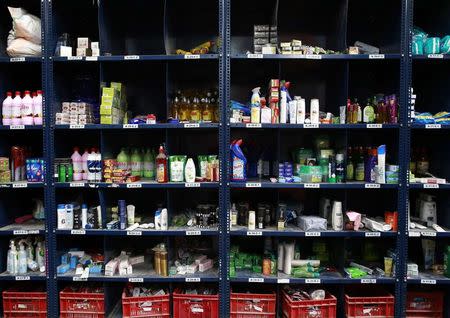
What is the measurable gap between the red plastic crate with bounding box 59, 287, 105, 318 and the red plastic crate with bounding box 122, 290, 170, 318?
0.26 metres

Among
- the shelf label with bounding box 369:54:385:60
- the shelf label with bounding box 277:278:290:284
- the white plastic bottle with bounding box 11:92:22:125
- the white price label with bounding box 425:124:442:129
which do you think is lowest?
the shelf label with bounding box 277:278:290:284

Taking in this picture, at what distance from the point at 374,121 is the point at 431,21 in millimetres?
1314

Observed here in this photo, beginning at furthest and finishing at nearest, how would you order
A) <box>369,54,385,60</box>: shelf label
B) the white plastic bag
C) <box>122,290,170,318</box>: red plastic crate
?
1. the white plastic bag
2. <box>122,290,170,318</box>: red plastic crate
3. <box>369,54,385,60</box>: shelf label

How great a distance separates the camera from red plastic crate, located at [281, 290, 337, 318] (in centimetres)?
327

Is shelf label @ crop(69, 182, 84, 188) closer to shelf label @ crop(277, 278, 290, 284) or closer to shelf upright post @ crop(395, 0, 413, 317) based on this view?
shelf label @ crop(277, 278, 290, 284)

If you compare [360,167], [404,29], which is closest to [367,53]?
[404,29]

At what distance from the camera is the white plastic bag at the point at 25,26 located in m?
3.46

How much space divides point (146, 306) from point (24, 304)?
124 cm

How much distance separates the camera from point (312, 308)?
3307mm

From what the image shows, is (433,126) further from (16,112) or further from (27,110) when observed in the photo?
(16,112)

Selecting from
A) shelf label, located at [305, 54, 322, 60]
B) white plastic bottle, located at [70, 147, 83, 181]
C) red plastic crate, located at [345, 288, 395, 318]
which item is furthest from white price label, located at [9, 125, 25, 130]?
red plastic crate, located at [345, 288, 395, 318]

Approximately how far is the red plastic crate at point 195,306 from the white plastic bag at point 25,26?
9.50 ft

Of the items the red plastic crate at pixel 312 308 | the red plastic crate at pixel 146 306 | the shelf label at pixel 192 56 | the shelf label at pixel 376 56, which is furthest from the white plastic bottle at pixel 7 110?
the shelf label at pixel 376 56

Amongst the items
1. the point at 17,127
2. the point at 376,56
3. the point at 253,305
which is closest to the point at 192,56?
the point at 376,56
